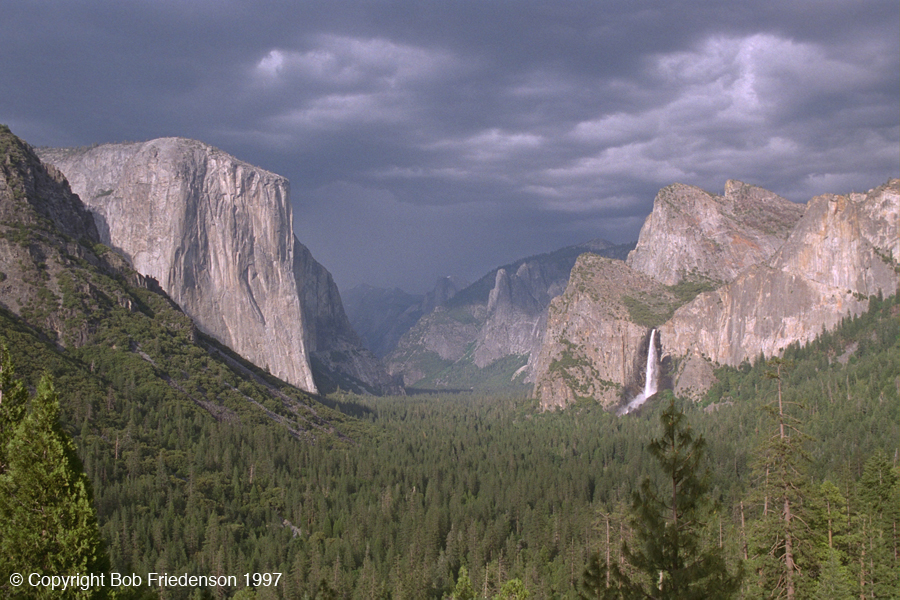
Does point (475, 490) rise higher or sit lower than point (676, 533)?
lower

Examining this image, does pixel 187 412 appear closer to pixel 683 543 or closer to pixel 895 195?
pixel 683 543

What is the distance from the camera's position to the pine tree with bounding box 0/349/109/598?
24547 mm

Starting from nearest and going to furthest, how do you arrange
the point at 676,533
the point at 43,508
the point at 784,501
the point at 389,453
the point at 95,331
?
the point at 43,508
the point at 676,533
the point at 784,501
the point at 95,331
the point at 389,453

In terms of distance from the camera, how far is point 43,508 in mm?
24922

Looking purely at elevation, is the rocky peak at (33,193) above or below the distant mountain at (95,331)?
above

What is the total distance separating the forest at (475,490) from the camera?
34688 mm

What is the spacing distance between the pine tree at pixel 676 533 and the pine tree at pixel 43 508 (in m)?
20.7

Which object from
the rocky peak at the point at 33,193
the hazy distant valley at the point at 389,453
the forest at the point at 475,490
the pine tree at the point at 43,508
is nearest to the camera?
the pine tree at the point at 43,508

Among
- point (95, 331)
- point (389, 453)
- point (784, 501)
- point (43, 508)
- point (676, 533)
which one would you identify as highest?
point (95, 331)

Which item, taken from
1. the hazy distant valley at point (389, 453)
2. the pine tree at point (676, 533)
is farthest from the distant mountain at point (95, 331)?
the pine tree at point (676, 533)

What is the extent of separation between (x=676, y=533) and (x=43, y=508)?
2385 centimetres

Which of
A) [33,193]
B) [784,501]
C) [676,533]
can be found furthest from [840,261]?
[33,193]

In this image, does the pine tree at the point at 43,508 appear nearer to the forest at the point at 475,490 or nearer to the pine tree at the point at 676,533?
the forest at the point at 475,490

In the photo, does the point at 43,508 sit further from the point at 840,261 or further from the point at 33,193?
the point at 840,261
